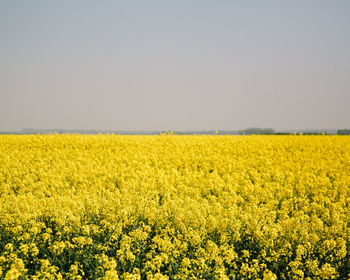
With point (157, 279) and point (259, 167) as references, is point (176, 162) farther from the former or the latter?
point (157, 279)

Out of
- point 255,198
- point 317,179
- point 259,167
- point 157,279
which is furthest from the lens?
point 259,167

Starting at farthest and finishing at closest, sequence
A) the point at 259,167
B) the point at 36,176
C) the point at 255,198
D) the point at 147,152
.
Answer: the point at 147,152 → the point at 259,167 → the point at 36,176 → the point at 255,198

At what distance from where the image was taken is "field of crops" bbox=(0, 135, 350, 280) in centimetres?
490

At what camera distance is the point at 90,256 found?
16.4 ft

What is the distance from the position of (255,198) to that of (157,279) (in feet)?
20.4

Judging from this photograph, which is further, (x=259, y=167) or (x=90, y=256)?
(x=259, y=167)

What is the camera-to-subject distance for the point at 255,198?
9.20m

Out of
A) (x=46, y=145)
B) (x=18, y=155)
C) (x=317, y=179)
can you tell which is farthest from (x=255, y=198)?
(x=46, y=145)

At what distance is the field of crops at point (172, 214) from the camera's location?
16.1ft

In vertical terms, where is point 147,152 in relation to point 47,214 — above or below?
above

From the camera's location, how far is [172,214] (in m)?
7.00

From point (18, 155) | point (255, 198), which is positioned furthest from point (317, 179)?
point (18, 155)

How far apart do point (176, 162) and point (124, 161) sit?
298 cm

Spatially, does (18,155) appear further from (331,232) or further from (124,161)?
(331,232)
